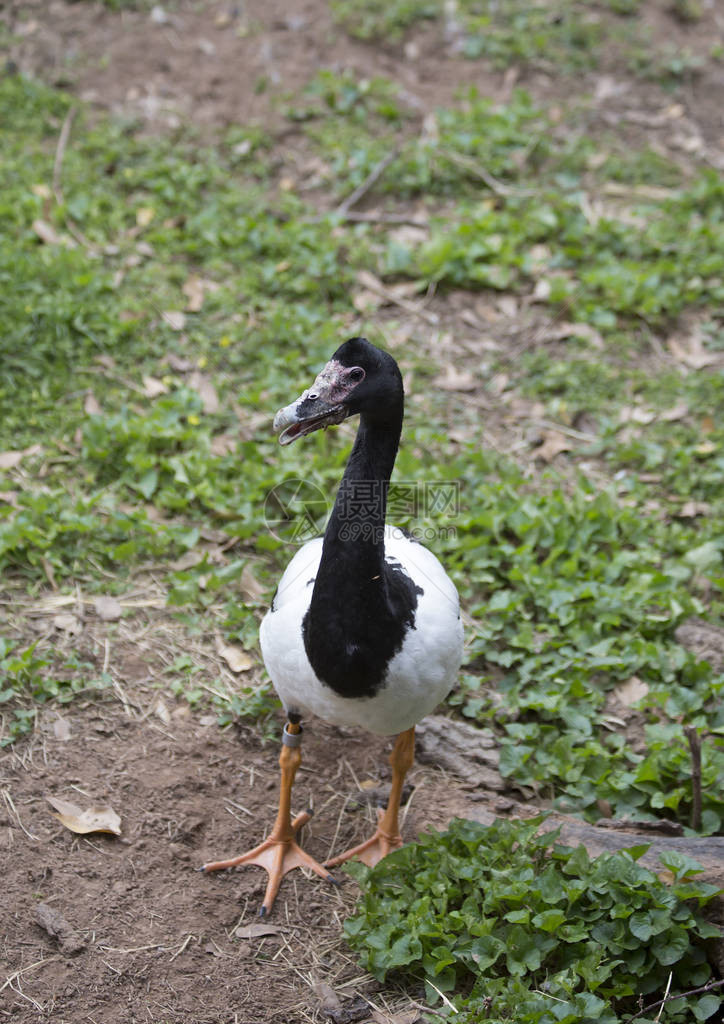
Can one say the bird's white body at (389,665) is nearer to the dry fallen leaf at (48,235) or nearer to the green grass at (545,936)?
the green grass at (545,936)

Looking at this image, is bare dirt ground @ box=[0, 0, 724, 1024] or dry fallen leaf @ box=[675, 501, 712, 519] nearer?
bare dirt ground @ box=[0, 0, 724, 1024]

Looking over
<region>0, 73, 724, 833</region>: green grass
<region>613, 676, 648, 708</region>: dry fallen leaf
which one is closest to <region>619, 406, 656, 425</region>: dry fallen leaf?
<region>0, 73, 724, 833</region>: green grass

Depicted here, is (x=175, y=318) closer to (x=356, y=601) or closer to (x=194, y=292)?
(x=194, y=292)

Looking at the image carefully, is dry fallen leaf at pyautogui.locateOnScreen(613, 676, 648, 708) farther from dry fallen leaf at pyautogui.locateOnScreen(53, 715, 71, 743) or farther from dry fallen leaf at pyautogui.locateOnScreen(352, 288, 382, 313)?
dry fallen leaf at pyautogui.locateOnScreen(352, 288, 382, 313)

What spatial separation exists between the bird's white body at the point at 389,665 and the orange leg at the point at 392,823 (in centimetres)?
21

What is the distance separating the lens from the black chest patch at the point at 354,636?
8.98 ft

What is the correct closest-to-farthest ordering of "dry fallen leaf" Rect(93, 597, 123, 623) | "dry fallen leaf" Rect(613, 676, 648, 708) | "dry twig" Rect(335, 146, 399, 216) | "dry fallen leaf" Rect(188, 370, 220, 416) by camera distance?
"dry fallen leaf" Rect(613, 676, 648, 708) → "dry fallen leaf" Rect(93, 597, 123, 623) → "dry fallen leaf" Rect(188, 370, 220, 416) → "dry twig" Rect(335, 146, 399, 216)

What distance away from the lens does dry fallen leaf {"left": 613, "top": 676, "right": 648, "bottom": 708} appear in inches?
146

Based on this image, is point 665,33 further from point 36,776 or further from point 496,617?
point 36,776

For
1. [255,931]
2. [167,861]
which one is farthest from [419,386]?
[255,931]

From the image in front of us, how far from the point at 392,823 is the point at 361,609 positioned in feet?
3.21

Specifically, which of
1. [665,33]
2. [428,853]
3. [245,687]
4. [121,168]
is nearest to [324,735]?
[245,687]

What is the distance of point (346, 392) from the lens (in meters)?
2.74

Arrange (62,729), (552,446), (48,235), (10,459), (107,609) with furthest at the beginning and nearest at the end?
(48,235), (552,446), (10,459), (107,609), (62,729)
